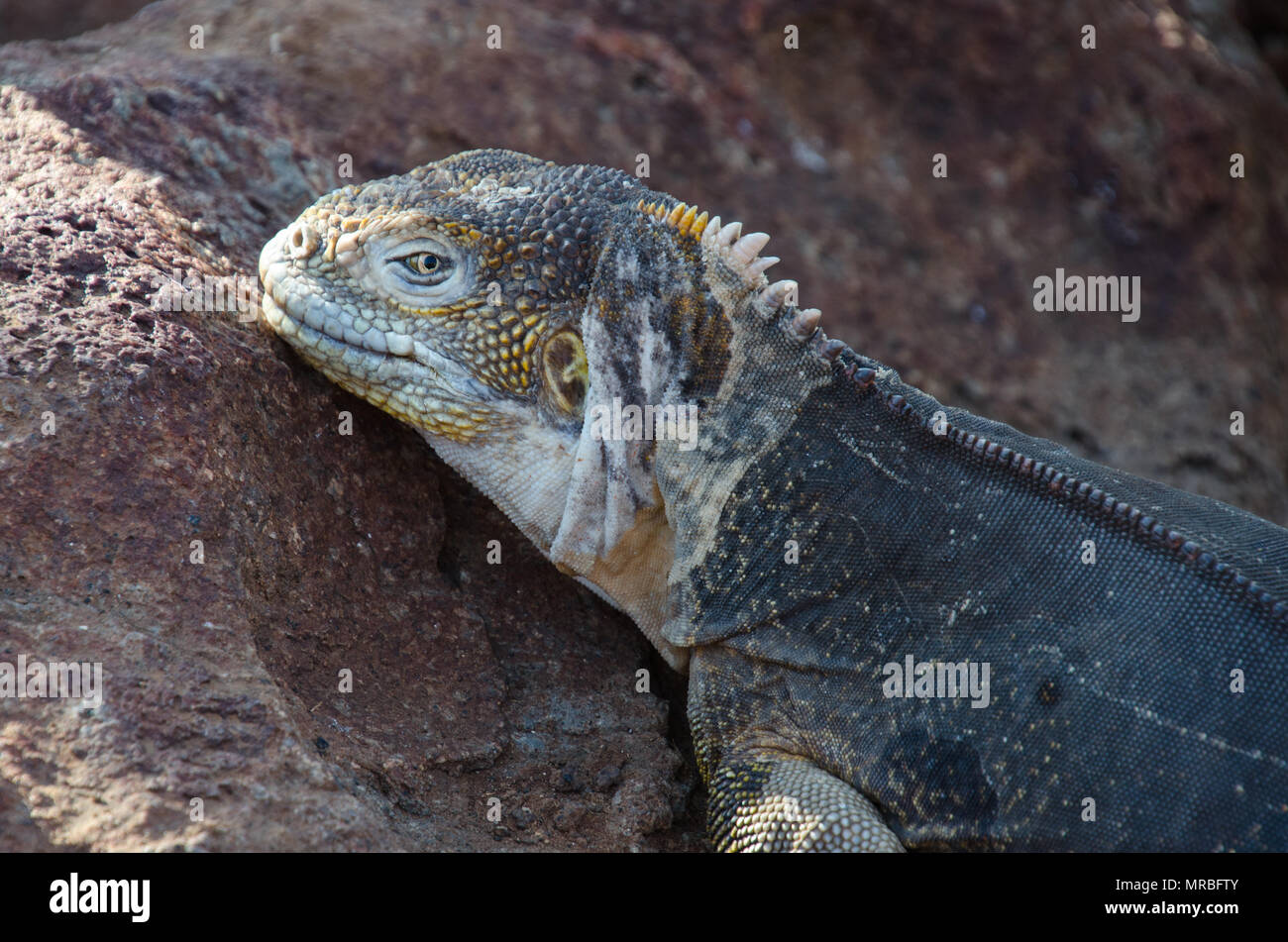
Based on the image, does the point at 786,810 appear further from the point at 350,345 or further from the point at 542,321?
the point at 350,345

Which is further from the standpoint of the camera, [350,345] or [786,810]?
[350,345]

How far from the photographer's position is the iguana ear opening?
176 inches

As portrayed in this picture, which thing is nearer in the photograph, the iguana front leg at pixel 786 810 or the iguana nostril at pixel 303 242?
the iguana front leg at pixel 786 810

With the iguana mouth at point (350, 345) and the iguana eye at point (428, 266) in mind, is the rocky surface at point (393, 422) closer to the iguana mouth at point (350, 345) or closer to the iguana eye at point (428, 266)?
the iguana mouth at point (350, 345)

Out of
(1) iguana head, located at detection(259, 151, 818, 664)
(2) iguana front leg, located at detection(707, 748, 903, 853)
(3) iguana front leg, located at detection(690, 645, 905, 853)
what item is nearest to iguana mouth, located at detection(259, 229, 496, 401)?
(1) iguana head, located at detection(259, 151, 818, 664)

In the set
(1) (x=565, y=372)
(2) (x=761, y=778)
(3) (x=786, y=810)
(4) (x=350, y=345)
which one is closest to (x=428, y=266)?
(4) (x=350, y=345)

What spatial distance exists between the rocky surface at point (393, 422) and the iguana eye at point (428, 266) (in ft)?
2.24

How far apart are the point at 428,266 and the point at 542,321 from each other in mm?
496

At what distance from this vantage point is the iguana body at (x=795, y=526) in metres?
3.96

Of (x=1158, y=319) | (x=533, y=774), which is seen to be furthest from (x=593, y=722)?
(x=1158, y=319)

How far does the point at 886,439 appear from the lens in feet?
14.4

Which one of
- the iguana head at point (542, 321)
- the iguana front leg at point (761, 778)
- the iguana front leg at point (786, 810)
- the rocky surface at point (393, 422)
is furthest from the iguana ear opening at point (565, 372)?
the iguana front leg at point (786, 810)

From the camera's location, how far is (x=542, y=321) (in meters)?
4.46

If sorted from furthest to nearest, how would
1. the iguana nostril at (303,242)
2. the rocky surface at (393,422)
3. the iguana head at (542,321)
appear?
the iguana nostril at (303,242) < the iguana head at (542,321) < the rocky surface at (393,422)
